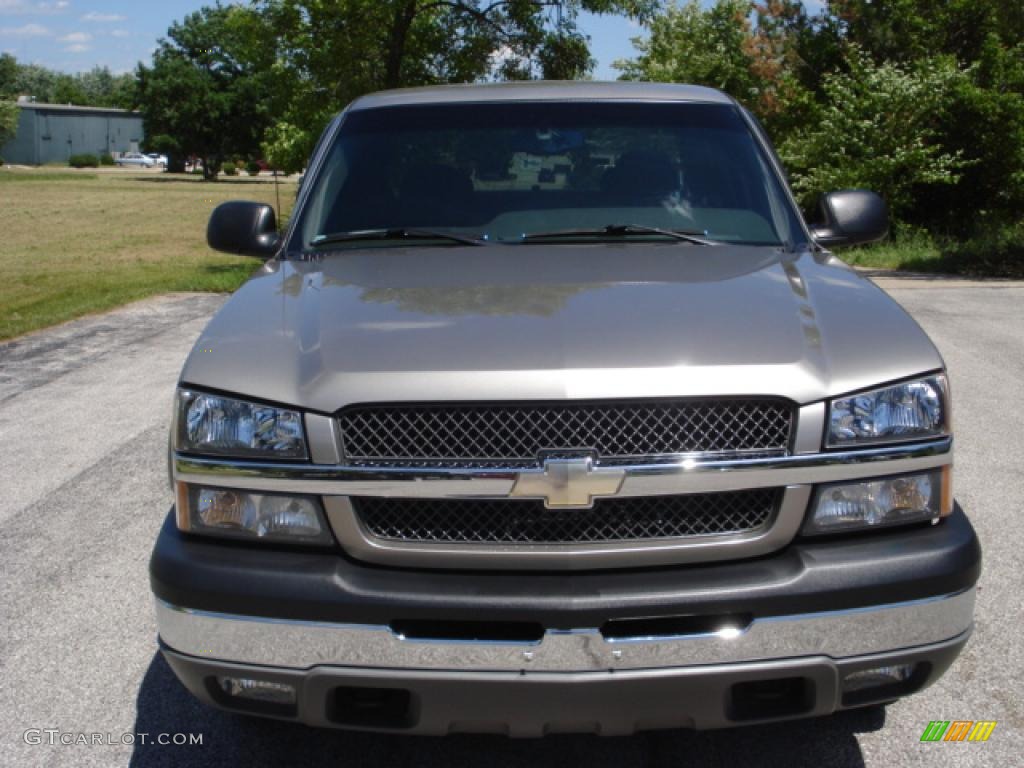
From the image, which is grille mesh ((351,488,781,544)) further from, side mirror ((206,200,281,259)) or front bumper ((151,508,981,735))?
side mirror ((206,200,281,259))

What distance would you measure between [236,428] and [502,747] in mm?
1223

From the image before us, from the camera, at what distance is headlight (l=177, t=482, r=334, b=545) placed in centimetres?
263

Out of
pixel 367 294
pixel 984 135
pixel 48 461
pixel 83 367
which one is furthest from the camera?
pixel 984 135

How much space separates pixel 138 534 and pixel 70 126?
114563 millimetres

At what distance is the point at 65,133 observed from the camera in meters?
108

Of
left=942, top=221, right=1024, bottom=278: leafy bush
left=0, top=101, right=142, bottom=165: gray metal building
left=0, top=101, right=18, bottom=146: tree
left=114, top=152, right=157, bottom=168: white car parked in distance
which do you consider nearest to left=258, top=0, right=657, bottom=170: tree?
Answer: left=942, top=221, right=1024, bottom=278: leafy bush

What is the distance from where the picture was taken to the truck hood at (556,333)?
8.41 feet

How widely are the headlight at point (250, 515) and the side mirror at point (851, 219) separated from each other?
2275mm

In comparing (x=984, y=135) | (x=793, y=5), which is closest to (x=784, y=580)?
(x=984, y=135)

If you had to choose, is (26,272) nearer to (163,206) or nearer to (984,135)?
(984,135)

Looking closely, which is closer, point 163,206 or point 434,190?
point 434,190

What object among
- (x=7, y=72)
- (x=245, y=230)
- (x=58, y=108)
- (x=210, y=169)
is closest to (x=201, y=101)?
(x=210, y=169)

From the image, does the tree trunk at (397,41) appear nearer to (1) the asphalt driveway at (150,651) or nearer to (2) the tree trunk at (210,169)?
(1) the asphalt driveway at (150,651)

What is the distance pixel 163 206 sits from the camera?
44062 mm
